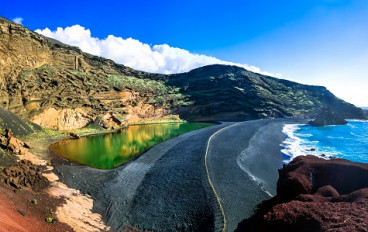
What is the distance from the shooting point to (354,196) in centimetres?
970

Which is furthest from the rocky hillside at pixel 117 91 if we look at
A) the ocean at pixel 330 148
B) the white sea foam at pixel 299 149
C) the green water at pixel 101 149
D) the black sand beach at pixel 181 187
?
the white sea foam at pixel 299 149

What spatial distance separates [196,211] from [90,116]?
4896 centimetres

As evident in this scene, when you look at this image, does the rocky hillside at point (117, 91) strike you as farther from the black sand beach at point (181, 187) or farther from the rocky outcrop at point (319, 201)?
the rocky outcrop at point (319, 201)

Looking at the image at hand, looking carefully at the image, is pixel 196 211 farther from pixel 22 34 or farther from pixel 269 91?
pixel 269 91

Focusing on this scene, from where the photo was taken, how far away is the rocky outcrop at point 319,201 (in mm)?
7973

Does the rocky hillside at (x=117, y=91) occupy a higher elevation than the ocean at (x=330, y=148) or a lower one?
higher

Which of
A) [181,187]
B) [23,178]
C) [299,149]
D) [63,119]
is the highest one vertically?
[63,119]

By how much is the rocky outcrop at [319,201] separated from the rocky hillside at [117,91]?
165 ft

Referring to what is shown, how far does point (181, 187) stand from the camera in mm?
21203

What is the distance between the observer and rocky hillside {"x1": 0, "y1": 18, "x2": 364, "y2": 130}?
47.2 meters

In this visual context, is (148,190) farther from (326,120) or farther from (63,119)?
(326,120)

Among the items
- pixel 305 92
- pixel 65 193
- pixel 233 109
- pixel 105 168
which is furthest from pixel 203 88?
pixel 65 193

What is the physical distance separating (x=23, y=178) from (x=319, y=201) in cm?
2243

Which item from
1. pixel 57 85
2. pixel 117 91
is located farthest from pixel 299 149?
pixel 117 91
